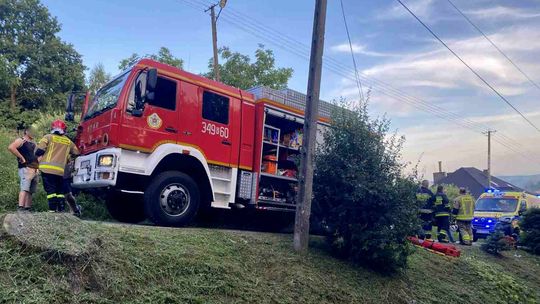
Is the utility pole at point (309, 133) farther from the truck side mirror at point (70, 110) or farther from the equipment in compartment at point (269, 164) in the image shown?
the truck side mirror at point (70, 110)

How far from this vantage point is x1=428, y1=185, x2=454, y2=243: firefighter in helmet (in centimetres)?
1180

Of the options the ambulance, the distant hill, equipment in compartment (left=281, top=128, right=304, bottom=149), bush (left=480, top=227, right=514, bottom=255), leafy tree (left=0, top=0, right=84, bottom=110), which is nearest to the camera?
equipment in compartment (left=281, top=128, right=304, bottom=149)

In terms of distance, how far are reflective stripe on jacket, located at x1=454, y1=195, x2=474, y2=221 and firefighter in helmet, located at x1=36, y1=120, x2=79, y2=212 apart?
11.0 metres

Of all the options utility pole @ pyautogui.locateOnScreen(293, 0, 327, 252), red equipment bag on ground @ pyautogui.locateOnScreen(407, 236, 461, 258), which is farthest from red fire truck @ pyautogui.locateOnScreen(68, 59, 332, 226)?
red equipment bag on ground @ pyautogui.locateOnScreen(407, 236, 461, 258)

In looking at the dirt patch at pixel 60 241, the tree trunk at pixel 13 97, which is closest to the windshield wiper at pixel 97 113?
the dirt patch at pixel 60 241

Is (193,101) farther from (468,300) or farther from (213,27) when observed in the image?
(213,27)

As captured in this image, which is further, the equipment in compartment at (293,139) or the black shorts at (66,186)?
the equipment in compartment at (293,139)

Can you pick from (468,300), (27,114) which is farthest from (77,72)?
(468,300)

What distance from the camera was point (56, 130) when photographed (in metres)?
6.92

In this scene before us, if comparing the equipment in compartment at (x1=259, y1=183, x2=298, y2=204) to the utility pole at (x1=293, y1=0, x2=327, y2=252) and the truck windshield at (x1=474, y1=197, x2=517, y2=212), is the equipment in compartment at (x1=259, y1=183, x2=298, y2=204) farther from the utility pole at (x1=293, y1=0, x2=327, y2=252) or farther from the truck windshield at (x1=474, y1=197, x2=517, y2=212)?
the truck windshield at (x1=474, y1=197, x2=517, y2=212)

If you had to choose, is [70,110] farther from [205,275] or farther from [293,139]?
[205,275]

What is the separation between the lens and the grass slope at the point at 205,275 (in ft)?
12.5

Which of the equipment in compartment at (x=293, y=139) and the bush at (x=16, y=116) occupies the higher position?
the bush at (x=16, y=116)

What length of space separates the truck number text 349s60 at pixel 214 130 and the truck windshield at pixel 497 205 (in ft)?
44.0
